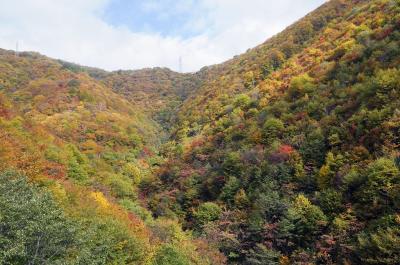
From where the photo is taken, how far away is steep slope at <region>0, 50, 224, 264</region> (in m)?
19.8

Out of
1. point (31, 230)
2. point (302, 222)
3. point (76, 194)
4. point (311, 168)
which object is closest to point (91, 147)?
point (76, 194)

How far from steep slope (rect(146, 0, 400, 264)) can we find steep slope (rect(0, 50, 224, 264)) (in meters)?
4.45

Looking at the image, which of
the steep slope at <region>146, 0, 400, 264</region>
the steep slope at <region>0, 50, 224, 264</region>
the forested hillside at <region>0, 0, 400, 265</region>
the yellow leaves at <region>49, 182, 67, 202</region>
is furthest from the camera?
the yellow leaves at <region>49, 182, 67, 202</region>

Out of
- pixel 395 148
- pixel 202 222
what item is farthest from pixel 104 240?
pixel 395 148

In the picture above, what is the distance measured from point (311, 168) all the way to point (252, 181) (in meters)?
7.00

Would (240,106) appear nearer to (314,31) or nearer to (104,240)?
(314,31)

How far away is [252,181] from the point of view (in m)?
40.0

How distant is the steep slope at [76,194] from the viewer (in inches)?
778

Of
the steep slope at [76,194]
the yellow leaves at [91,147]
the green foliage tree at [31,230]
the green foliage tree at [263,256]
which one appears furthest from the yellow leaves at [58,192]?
the yellow leaves at [91,147]

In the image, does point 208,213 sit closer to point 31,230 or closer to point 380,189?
point 380,189

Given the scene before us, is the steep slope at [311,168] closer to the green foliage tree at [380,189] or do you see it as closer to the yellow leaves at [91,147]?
the green foliage tree at [380,189]

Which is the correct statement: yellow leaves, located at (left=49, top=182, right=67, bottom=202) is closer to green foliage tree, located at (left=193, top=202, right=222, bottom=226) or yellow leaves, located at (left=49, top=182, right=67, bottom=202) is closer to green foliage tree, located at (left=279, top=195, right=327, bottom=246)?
green foliage tree, located at (left=193, top=202, right=222, bottom=226)

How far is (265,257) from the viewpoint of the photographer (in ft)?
99.2

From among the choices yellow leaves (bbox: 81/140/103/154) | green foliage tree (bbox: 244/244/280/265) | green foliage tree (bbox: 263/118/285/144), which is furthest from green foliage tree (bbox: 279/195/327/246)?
yellow leaves (bbox: 81/140/103/154)
